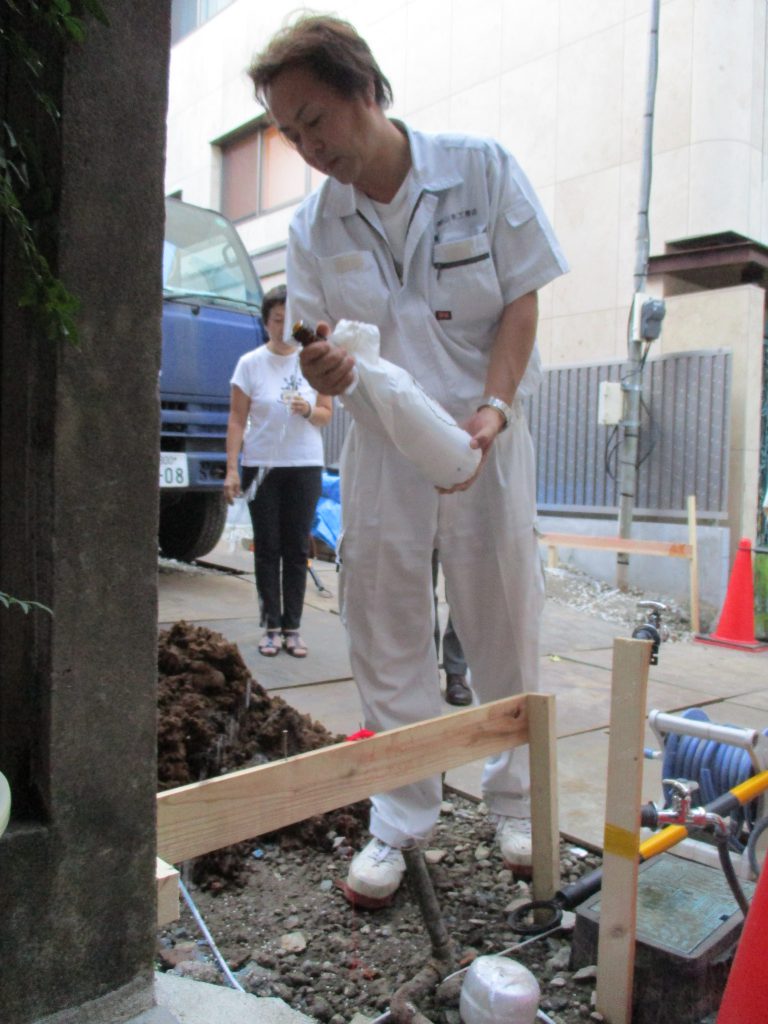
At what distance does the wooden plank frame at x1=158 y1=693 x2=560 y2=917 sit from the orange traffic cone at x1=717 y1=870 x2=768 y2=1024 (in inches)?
29.3

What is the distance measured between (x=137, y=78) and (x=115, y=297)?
309 mm

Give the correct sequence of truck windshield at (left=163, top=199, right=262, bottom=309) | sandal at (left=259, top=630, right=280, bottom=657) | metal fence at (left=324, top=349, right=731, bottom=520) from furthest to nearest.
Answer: metal fence at (left=324, top=349, right=731, bottom=520) < truck windshield at (left=163, top=199, right=262, bottom=309) < sandal at (left=259, top=630, right=280, bottom=657)

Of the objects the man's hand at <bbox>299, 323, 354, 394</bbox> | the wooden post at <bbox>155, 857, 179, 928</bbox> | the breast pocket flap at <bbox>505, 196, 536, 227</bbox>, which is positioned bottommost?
the wooden post at <bbox>155, 857, 179, 928</bbox>

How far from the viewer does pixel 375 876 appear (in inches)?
82.9

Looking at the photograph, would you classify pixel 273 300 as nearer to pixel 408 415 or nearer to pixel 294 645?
pixel 294 645

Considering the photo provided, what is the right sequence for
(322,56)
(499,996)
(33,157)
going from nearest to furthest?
1. (33,157)
2. (499,996)
3. (322,56)

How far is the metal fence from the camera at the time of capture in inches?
294

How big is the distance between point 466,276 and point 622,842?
1333mm

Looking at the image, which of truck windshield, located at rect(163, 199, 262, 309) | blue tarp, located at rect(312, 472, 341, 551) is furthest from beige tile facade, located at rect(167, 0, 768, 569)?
truck windshield, located at rect(163, 199, 262, 309)

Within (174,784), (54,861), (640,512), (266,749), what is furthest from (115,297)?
(640,512)

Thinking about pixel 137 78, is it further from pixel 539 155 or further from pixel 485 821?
pixel 539 155

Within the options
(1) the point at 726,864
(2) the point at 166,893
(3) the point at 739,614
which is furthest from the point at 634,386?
(2) the point at 166,893

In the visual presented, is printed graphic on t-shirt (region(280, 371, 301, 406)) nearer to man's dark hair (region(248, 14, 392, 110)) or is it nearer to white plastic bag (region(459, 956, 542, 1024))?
man's dark hair (region(248, 14, 392, 110))

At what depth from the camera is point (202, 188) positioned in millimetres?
15359
